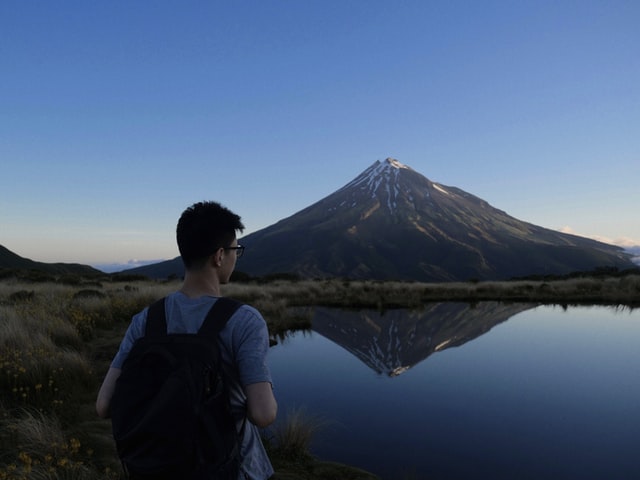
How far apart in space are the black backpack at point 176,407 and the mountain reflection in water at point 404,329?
7.75 m

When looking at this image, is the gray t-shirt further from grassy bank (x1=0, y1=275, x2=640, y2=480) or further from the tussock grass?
the tussock grass

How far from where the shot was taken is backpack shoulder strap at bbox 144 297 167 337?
1.73m

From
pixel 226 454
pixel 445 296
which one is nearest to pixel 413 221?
pixel 445 296

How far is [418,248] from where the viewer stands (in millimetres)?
168375

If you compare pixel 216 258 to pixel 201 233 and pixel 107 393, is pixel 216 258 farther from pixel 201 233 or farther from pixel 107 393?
pixel 107 393

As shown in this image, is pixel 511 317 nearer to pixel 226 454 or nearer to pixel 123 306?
pixel 123 306

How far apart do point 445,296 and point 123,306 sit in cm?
1889

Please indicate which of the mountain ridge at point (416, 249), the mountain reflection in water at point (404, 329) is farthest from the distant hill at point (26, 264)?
the mountain reflection in water at point (404, 329)

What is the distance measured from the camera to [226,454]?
169 centimetres

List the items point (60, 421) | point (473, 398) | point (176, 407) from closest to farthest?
point (176, 407), point (60, 421), point (473, 398)

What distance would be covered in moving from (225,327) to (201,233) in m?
0.48

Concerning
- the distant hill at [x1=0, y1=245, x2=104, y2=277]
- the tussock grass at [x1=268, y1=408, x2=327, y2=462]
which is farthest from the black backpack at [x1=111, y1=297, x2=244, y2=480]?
the distant hill at [x1=0, y1=245, x2=104, y2=277]

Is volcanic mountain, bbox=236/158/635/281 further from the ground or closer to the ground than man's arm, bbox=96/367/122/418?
further from the ground

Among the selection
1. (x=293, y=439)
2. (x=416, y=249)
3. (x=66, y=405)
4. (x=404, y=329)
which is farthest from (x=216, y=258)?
(x=416, y=249)
